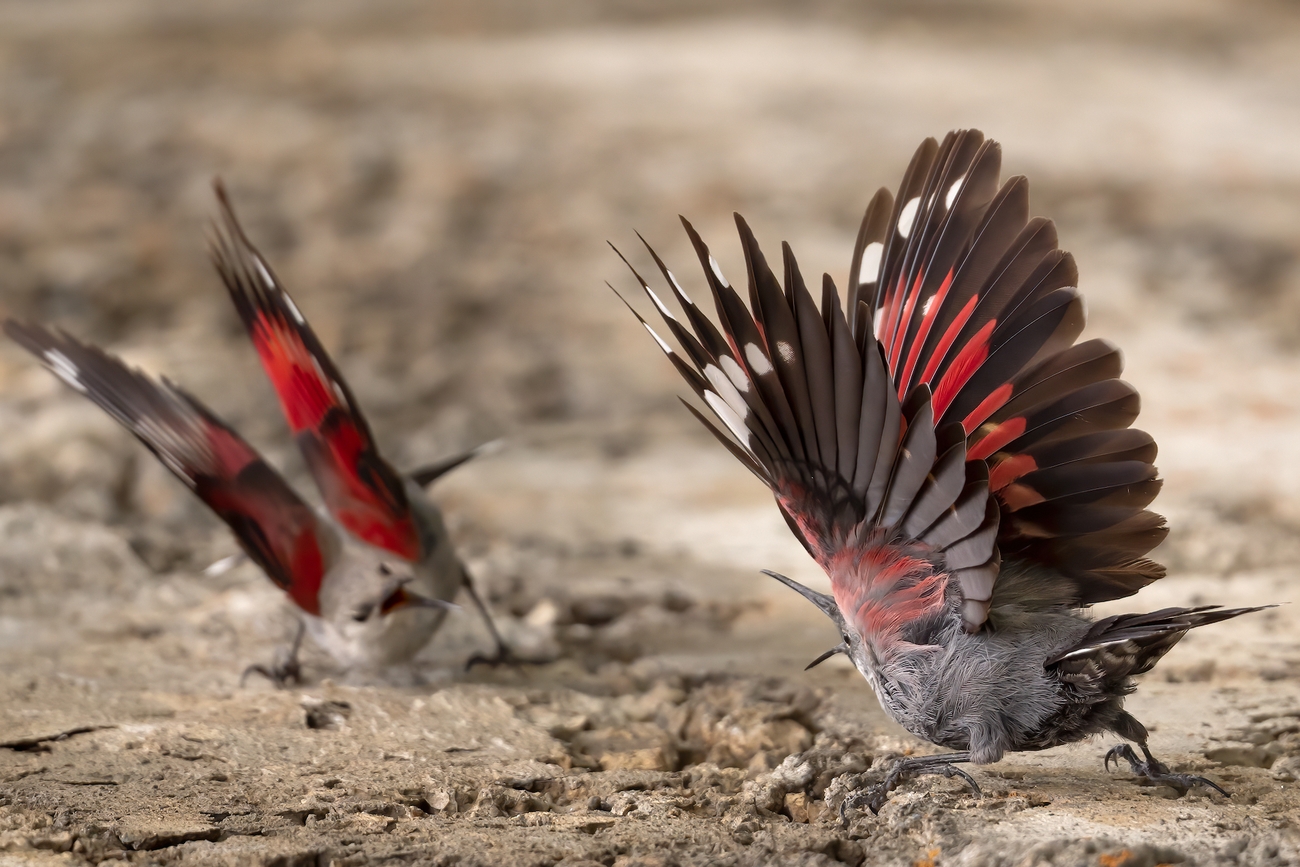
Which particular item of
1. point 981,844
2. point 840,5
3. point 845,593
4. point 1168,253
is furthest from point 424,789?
point 840,5

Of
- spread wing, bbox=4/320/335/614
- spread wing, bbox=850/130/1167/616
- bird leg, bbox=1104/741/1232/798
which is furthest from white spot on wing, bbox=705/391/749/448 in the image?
spread wing, bbox=4/320/335/614

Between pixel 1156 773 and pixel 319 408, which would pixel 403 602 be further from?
pixel 1156 773

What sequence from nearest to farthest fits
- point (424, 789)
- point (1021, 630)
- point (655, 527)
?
point (1021, 630), point (424, 789), point (655, 527)

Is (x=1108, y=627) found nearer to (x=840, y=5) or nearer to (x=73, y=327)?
(x=73, y=327)

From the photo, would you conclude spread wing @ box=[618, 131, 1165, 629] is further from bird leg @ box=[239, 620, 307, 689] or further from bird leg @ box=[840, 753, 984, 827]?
bird leg @ box=[239, 620, 307, 689]

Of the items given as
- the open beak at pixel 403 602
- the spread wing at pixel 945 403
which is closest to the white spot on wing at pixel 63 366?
the open beak at pixel 403 602

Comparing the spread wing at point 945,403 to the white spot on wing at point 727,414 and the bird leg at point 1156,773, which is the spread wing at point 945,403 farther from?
the bird leg at point 1156,773

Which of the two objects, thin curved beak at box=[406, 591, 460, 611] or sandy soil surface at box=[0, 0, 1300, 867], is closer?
sandy soil surface at box=[0, 0, 1300, 867]
